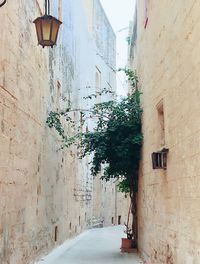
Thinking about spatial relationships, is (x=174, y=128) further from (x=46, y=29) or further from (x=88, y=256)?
(x=88, y=256)

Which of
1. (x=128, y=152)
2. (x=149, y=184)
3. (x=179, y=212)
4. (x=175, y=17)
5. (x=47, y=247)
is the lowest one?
(x=47, y=247)

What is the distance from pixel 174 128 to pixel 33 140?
3.88 meters

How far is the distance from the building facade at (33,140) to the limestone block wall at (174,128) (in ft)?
7.86

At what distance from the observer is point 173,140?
265 inches

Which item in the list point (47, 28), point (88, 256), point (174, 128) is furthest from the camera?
point (88, 256)

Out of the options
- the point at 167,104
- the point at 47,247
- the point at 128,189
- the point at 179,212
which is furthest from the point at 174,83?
the point at 128,189

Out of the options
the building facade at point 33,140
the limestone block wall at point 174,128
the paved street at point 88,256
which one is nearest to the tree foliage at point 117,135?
the building facade at point 33,140

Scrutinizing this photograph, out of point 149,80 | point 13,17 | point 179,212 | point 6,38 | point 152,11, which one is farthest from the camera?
point 149,80

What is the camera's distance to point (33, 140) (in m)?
9.70

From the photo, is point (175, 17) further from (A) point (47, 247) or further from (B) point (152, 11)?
(A) point (47, 247)

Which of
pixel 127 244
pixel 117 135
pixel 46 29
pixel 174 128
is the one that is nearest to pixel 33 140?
pixel 117 135

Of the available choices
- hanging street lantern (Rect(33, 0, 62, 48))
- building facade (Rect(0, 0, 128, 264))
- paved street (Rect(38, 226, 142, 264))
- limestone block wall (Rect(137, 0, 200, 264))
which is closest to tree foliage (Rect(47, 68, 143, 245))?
building facade (Rect(0, 0, 128, 264))

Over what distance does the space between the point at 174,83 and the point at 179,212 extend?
70.4 inches

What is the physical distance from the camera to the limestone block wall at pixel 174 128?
210 inches
